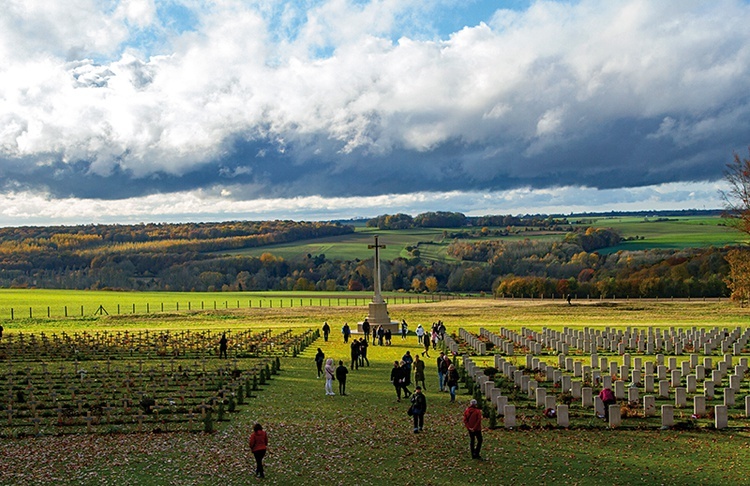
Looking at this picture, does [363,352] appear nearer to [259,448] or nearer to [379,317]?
[379,317]

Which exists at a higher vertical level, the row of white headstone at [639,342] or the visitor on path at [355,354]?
the visitor on path at [355,354]

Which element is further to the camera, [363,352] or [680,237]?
[680,237]

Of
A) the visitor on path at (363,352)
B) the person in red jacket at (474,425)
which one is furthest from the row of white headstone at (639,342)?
the person in red jacket at (474,425)

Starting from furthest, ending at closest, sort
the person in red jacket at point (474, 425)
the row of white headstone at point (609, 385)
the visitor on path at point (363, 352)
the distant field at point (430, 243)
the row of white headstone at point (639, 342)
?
the distant field at point (430, 243) < the row of white headstone at point (639, 342) < the visitor on path at point (363, 352) < the row of white headstone at point (609, 385) < the person in red jacket at point (474, 425)

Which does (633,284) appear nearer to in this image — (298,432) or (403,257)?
(403,257)

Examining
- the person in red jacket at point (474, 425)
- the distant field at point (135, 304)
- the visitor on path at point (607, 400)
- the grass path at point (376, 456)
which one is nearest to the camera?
the grass path at point (376, 456)

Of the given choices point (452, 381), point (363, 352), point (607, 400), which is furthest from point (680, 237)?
point (607, 400)

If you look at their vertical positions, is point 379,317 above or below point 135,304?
above

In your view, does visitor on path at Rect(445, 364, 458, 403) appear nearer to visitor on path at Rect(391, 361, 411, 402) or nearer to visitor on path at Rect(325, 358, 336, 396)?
visitor on path at Rect(391, 361, 411, 402)

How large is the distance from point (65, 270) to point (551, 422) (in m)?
172

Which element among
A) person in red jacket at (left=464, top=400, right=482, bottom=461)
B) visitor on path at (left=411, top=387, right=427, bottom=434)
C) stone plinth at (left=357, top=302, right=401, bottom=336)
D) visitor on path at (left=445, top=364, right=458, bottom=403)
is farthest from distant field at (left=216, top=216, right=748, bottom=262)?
person in red jacket at (left=464, top=400, right=482, bottom=461)

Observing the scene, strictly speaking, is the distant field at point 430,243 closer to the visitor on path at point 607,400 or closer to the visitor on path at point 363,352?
the visitor on path at point 363,352

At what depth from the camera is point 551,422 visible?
79.5 ft

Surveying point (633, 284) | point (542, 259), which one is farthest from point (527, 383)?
point (542, 259)
